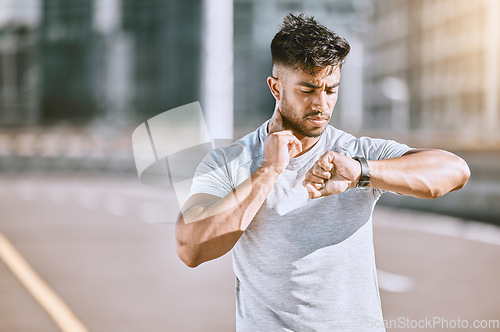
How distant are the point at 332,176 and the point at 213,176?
0.37m

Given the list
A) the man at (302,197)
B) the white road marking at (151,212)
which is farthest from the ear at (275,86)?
the white road marking at (151,212)

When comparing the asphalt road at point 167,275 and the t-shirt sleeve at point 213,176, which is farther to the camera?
the asphalt road at point 167,275

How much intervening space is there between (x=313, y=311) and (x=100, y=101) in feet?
278

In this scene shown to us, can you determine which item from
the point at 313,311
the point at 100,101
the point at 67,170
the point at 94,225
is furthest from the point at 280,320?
the point at 100,101

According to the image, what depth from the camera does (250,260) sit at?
241 cm

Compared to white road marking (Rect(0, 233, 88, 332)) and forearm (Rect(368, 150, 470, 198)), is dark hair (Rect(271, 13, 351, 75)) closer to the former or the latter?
forearm (Rect(368, 150, 470, 198))

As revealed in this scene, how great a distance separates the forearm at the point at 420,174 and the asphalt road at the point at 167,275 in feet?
11.9

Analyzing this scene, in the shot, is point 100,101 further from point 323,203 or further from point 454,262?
point 323,203

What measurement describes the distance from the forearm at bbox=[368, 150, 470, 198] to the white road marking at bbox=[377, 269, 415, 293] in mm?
5883

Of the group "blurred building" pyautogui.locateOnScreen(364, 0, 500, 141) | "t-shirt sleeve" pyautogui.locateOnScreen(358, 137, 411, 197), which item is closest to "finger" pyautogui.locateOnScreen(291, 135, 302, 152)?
"t-shirt sleeve" pyautogui.locateOnScreen(358, 137, 411, 197)

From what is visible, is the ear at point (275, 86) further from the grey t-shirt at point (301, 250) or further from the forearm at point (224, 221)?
the forearm at point (224, 221)

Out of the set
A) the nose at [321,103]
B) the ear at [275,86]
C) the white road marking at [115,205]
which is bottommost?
the white road marking at [115,205]

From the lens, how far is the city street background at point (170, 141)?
777cm

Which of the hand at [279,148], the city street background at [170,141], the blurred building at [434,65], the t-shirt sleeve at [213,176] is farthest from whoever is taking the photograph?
the blurred building at [434,65]
